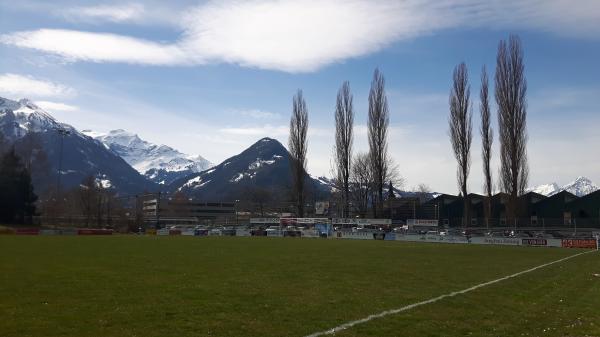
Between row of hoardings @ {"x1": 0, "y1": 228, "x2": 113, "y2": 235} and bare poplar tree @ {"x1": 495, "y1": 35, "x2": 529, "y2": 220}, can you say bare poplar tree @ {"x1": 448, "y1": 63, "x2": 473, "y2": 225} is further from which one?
row of hoardings @ {"x1": 0, "y1": 228, "x2": 113, "y2": 235}

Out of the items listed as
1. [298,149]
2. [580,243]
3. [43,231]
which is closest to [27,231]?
[43,231]

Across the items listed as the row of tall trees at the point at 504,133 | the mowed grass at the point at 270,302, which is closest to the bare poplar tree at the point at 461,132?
the row of tall trees at the point at 504,133

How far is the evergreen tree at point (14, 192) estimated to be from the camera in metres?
94.3

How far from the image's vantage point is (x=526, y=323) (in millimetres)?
13656

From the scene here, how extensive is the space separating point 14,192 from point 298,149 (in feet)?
168

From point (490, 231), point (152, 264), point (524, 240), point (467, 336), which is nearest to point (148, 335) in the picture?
point (467, 336)

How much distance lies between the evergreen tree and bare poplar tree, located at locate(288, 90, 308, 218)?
4924 cm

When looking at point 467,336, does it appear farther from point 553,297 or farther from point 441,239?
point 441,239

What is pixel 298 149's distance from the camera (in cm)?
10175

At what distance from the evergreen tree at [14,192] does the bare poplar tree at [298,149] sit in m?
49.2

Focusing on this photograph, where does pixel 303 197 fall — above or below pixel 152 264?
above

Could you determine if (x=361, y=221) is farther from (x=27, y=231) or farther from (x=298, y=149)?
(x=27, y=231)

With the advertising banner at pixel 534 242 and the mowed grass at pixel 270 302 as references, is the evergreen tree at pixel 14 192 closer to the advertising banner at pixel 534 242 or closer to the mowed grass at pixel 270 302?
the mowed grass at pixel 270 302

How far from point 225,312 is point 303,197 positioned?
87.5 metres
